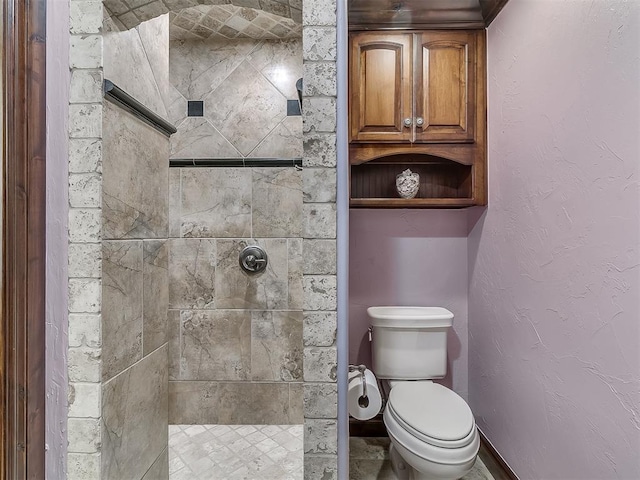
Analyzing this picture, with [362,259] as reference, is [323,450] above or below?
below

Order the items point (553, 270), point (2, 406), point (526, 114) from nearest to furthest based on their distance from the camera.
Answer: point (2, 406), point (553, 270), point (526, 114)

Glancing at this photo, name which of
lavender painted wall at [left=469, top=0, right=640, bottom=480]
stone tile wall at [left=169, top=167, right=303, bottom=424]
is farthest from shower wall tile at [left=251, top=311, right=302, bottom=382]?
lavender painted wall at [left=469, top=0, right=640, bottom=480]

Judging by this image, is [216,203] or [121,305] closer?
[121,305]

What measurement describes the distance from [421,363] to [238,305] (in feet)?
3.38

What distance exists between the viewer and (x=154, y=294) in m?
1.34

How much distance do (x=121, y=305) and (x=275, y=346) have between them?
111 centimetres

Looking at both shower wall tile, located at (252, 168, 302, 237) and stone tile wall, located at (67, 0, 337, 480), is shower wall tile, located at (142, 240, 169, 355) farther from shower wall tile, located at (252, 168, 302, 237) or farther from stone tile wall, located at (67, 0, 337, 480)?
shower wall tile, located at (252, 168, 302, 237)

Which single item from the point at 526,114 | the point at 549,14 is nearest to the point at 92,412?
the point at 526,114

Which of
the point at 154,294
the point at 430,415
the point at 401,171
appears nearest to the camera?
the point at 154,294

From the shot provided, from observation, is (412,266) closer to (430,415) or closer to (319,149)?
(430,415)

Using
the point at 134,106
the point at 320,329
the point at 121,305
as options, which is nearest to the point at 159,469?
the point at 121,305

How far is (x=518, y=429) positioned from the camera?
5.68 feet

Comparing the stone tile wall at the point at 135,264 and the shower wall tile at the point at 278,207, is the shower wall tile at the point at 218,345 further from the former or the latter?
the stone tile wall at the point at 135,264

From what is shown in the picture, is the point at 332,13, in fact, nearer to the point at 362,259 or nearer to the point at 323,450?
the point at 323,450
